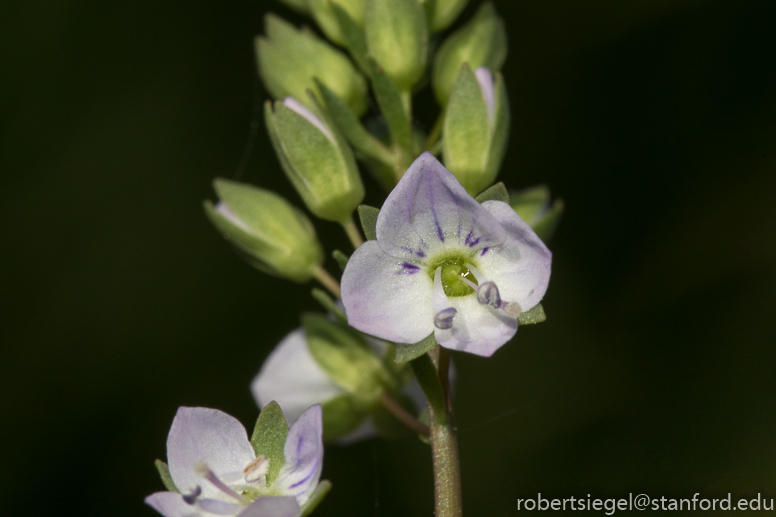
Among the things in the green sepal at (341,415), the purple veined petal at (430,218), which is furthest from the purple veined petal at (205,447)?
the green sepal at (341,415)

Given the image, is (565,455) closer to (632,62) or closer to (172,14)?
(632,62)

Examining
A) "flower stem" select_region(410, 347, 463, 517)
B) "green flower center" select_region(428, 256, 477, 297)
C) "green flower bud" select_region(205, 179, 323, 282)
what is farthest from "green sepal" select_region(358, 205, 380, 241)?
"green flower bud" select_region(205, 179, 323, 282)

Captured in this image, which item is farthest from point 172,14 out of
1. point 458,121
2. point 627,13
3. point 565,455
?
point 565,455

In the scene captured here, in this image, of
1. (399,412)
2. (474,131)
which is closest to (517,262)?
(474,131)

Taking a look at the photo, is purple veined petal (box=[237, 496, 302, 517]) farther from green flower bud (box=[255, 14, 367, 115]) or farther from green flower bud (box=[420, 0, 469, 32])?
green flower bud (box=[420, 0, 469, 32])

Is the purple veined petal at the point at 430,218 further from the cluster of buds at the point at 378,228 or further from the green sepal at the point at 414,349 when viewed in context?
the green sepal at the point at 414,349

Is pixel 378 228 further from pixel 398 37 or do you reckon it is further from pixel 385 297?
pixel 398 37
